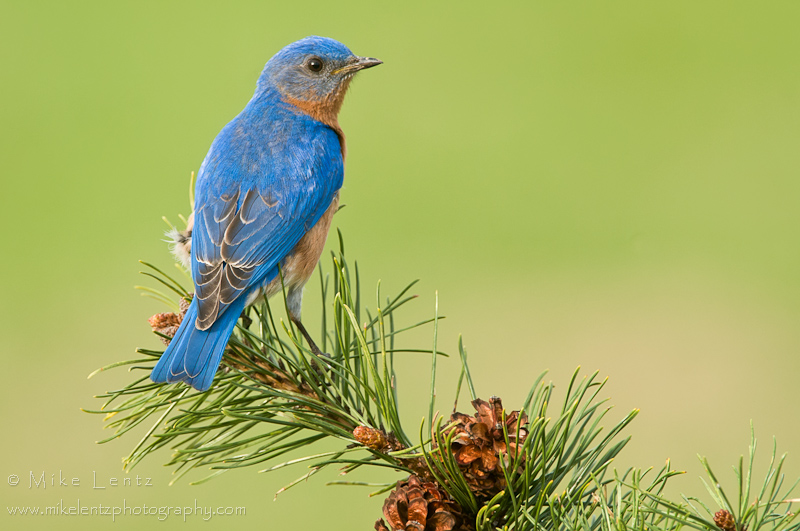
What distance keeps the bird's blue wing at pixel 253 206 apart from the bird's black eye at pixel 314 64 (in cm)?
54

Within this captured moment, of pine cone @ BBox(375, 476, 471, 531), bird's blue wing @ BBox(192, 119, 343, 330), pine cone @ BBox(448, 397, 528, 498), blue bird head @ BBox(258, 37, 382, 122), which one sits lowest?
pine cone @ BBox(375, 476, 471, 531)

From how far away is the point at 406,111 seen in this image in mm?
8000

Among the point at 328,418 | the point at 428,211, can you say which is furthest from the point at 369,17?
the point at 328,418

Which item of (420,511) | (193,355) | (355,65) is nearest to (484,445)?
(420,511)

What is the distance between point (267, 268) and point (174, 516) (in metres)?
2.60

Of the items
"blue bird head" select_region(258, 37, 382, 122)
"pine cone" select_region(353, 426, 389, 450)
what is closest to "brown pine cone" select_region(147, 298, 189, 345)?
"pine cone" select_region(353, 426, 389, 450)

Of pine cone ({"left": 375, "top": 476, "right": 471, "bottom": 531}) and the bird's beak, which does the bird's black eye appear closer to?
the bird's beak

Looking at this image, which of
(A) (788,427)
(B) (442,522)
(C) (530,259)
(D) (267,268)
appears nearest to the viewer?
(B) (442,522)

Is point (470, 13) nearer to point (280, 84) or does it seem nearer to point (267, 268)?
point (280, 84)

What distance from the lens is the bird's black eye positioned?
378cm

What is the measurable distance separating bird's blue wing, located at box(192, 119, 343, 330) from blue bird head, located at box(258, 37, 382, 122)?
0.42 metres

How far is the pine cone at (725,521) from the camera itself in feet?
4.99

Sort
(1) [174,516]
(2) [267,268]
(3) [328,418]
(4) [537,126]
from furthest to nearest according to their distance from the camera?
(4) [537,126], (1) [174,516], (2) [267,268], (3) [328,418]

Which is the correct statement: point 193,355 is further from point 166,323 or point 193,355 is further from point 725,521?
point 725,521
